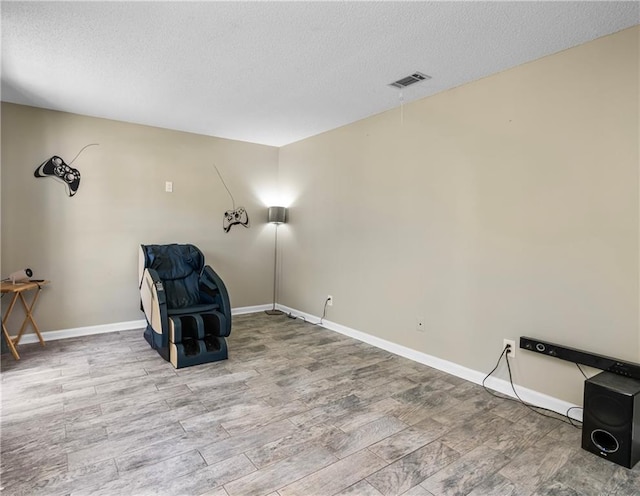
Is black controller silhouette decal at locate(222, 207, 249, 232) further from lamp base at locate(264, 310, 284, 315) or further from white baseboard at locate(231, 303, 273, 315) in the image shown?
lamp base at locate(264, 310, 284, 315)

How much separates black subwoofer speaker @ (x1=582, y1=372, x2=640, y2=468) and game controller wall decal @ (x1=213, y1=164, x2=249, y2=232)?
417 centimetres

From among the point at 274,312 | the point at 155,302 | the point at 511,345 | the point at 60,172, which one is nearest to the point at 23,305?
the point at 60,172

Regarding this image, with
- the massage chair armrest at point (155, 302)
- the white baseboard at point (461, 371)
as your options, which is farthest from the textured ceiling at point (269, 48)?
the white baseboard at point (461, 371)

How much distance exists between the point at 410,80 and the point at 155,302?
2.90 metres

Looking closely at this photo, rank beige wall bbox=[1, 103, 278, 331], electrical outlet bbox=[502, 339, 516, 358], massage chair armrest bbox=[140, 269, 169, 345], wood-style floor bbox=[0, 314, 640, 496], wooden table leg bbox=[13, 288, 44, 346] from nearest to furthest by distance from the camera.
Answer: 1. wood-style floor bbox=[0, 314, 640, 496]
2. electrical outlet bbox=[502, 339, 516, 358]
3. massage chair armrest bbox=[140, 269, 169, 345]
4. wooden table leg bbox=[13, 288, 44, 346]
5. beige wall bbox=[1, 103, 278, 331]

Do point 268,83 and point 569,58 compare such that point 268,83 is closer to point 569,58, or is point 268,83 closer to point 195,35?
point 195,35

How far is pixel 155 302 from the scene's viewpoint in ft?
10.6

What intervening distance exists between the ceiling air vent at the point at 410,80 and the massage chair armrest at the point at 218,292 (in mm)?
2432

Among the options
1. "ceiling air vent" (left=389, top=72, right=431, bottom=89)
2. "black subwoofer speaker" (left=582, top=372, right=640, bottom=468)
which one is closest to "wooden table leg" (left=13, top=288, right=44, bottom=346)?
"ceiling air vent" (left=389, top=72, right=431, bottom=89)

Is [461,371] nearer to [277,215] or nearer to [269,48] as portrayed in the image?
[269,48]

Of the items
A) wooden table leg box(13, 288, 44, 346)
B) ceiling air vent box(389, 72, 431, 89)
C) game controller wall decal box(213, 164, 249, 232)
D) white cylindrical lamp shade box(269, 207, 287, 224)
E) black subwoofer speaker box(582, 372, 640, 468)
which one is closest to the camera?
A: black subwoofer speaker box(582, 372, 640, 468)

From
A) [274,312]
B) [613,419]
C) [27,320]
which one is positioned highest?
[613,419]

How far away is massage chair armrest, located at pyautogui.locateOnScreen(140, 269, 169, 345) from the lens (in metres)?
3.16

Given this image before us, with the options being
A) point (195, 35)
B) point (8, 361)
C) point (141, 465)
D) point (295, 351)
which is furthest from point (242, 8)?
point (8, 361)
